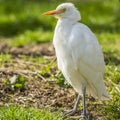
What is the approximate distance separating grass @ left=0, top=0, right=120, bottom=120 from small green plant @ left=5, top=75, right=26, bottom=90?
1.56 ft

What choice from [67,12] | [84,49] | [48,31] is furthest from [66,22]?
[48,31]

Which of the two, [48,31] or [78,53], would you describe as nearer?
[78,53]

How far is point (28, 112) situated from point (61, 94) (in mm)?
1091

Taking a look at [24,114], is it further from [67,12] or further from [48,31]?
[48,31]

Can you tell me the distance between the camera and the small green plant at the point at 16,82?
8062 mm

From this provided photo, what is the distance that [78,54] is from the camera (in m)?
6.91

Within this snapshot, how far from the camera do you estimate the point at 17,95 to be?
791 centimetres

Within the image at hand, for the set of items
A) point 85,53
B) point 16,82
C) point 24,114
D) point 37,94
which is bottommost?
point 37,94

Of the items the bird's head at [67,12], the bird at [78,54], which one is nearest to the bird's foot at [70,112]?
the bird at [78,54]

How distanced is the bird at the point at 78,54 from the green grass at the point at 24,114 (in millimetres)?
410

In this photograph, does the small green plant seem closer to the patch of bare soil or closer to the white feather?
the patch of bare soil

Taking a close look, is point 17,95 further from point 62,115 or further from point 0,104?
point 62,115

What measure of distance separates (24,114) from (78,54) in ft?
3.00

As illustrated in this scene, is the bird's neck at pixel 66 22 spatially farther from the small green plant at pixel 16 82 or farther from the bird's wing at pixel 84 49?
the small green plant at pixel 16 82
